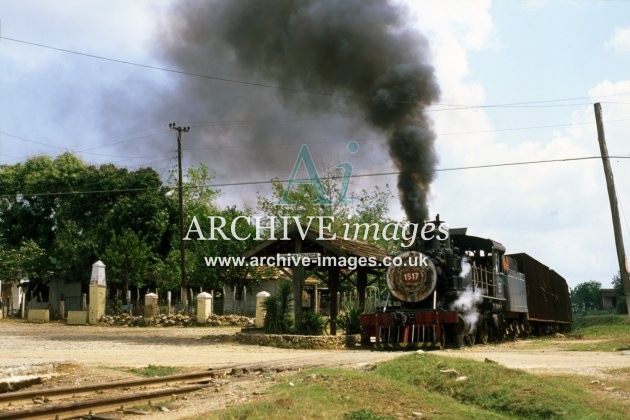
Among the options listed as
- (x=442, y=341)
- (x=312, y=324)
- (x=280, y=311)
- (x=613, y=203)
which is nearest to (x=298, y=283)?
(x=312, y=324)

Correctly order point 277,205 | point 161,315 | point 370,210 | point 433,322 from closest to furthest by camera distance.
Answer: point 433,322, point 161,315, point 277,205, point 370,210

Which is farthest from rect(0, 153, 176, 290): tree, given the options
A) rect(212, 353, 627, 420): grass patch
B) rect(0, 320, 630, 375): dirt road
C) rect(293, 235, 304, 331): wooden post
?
rect(212, 353, 627, 420): grass patch

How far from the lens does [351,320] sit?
22.1 metres

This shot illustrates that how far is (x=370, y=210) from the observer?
4941 centimetres

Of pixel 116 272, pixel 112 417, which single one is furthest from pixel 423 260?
pixel 116 272

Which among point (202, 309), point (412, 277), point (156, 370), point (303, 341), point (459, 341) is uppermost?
point (412, 277)

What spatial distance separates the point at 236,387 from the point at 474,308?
10349mm

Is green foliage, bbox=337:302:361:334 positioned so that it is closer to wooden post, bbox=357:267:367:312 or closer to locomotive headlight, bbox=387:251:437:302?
wooden post, bbox=357:267:367:312

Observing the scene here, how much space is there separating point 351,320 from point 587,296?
83234mm

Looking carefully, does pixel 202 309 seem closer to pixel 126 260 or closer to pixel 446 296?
pixel 126 260

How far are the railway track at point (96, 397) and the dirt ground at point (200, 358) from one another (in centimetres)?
34

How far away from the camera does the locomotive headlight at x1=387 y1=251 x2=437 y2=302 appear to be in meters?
17.7

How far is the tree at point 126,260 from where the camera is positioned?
117 ft

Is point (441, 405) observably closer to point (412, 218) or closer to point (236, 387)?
point (236, 387)
